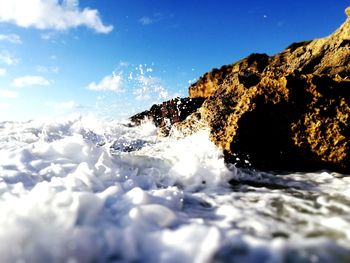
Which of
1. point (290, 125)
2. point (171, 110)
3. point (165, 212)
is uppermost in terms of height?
point (171, 110)

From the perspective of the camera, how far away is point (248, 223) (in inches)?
124

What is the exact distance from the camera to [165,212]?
3232mm

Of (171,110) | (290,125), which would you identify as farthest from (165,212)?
(171,110)

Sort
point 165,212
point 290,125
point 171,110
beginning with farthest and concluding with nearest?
point 171,110, point 290,125, point 165,212

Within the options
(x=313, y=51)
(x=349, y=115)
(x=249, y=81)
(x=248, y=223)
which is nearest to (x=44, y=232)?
(x=248, y=223)

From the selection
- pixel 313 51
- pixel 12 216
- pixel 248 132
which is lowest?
pixel 12 216

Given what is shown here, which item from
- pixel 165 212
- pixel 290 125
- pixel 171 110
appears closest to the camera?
pixel 165 212

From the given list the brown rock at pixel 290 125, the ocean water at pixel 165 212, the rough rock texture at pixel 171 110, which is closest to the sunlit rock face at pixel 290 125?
the brown rock at pixel 290 125

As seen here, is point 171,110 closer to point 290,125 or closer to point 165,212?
point 290,125

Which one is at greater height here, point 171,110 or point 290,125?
point 171,110

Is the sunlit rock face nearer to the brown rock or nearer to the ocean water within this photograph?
the brown rock

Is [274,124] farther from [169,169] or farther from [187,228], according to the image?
[187,228]

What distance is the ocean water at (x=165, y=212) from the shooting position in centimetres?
257

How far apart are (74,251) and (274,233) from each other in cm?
148
